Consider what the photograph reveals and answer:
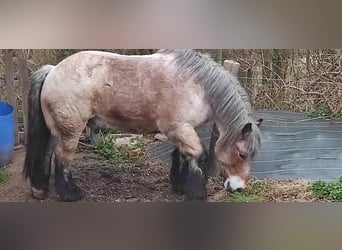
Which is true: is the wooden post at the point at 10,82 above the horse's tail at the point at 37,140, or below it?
above

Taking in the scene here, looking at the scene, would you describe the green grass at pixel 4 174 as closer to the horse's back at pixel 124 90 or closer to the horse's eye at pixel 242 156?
the horse's back at pixel 124 90

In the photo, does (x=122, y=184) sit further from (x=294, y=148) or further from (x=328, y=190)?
(x=328, y=190)

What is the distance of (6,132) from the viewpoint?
1900 millimetres

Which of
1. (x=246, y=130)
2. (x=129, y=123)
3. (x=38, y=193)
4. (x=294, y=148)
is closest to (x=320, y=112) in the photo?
(x=294, y=148)

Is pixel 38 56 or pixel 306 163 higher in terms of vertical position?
pixel 38 56

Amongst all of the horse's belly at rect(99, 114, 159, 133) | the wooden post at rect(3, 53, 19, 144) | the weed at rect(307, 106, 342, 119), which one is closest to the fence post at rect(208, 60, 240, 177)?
the horse's belly at rect(99, 114, 159, 133)

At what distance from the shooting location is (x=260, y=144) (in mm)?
1896

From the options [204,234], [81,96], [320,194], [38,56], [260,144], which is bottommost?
[204,234]

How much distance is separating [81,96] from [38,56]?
0.66 ft

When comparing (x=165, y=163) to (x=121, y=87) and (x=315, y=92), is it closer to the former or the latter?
(x=121, y=87)

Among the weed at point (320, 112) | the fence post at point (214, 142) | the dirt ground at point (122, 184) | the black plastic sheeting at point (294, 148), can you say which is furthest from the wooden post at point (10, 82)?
the weed at point (320, 112)

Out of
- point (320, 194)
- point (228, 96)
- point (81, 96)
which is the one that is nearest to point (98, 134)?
point (81, 96)

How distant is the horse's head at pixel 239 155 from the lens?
1.89 m

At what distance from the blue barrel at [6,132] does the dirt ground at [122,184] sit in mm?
28
